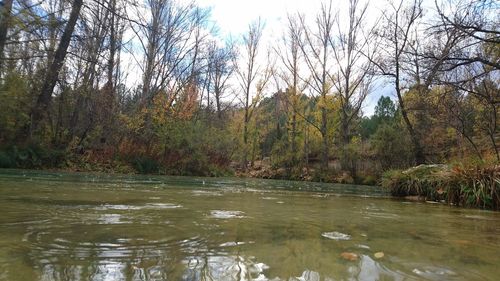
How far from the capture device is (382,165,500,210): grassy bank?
21.0 feet

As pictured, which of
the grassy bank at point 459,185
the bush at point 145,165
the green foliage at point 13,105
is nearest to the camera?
the grassy bank at point 459,185

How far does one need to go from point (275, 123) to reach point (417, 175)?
33.3 metres

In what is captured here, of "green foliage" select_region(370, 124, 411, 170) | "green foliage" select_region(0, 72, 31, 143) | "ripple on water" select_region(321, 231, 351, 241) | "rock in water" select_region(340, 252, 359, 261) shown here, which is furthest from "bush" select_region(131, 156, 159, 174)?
"rock in water" select_region(340, 252, 359, 261)

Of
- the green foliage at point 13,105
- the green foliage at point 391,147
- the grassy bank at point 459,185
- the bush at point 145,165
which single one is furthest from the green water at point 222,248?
the green foliage at point 391,147

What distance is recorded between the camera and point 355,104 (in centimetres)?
2383

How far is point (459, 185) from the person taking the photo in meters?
7.09

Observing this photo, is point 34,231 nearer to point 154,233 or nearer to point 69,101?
point 154,233

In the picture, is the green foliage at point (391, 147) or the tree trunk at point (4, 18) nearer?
the tree trunk at point (4, 18)

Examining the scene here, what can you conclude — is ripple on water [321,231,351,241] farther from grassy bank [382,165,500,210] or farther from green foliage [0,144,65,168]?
green foliage [0,144,65,168]

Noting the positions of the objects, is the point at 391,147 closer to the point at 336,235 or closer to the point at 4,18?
the point at 4,18

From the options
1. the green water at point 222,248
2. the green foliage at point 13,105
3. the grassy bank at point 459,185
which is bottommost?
the green water at point 222,248

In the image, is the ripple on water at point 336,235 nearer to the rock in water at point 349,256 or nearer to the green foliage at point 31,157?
the rock in water at point 349,256

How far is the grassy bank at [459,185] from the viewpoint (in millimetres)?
6414

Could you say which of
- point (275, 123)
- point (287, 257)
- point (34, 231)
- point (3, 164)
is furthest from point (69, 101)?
point (275, 123)
